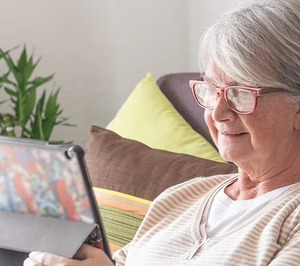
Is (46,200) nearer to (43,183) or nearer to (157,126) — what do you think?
(43,183)

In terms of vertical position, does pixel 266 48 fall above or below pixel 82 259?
above

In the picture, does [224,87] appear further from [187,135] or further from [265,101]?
[187,135]

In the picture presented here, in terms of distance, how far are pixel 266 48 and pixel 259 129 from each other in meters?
0.16

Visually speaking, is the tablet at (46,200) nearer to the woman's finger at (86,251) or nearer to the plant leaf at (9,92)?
the woman's finger at (86,251)

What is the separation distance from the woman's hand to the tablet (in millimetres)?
10

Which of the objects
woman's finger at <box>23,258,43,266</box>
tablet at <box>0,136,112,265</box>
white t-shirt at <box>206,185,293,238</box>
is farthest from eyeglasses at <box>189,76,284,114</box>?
woman's finger at <box>23,258,43,266</box>

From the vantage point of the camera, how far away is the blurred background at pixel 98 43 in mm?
3014

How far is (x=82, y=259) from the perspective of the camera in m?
1.26

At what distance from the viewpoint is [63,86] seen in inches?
125

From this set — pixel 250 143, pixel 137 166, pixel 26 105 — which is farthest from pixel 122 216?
pixel 26 105

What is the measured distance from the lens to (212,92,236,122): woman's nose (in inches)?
55.9

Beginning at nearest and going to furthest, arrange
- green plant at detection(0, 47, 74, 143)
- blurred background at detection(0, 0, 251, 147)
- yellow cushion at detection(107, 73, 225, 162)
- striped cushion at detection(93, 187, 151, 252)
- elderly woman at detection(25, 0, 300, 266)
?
1. elderly woman at detection(25, 0, 300, 266)
2. striped cushion at detection(93, 187, 151, 252)
3. yellow cushion at detection(107, 73, 225, 162)
4. green plant at detection(0, 47, 74, 143)
5. blurred background at detection(0, 0, 251, 147)

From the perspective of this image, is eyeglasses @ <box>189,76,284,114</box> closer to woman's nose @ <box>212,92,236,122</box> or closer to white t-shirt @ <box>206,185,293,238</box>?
woman's nose @ <box>212,92,236,122</box>

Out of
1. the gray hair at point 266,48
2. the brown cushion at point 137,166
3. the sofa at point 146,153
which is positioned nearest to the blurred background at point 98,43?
the sofa at point 146,153
